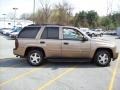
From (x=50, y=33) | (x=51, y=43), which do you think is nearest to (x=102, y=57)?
(x=51, y=43)

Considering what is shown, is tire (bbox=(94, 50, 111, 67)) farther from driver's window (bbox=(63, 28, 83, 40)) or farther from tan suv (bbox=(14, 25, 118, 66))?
driver's window (bbox=(63, 28, 83, 40))

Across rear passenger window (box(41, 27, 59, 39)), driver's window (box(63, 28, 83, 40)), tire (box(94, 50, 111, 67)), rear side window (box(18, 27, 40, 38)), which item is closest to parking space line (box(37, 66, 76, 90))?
tire (box(94, 50, 111, 67))

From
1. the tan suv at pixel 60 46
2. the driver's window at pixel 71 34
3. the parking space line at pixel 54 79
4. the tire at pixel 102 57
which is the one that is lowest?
the parking space line at pixel 54 79

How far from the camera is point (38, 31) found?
1286 cm

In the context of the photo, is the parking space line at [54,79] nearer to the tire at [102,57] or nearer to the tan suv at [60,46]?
the tan suv at [60,46]

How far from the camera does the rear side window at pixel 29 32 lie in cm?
1284

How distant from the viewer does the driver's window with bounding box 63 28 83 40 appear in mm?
12750

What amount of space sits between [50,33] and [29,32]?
90cm

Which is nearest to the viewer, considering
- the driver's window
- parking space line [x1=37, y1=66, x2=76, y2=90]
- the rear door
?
parking space line [x1=37, y1=66, x2=76, y2=90]

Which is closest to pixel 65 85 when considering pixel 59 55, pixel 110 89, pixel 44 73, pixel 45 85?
pixel 45 85

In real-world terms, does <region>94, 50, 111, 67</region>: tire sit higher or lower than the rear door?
lower

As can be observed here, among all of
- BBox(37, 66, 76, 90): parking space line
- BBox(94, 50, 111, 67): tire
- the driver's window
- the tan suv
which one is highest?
the driver's window

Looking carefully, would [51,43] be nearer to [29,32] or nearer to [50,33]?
[50,33]

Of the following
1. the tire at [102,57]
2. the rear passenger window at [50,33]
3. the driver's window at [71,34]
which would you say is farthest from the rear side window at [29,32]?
the tire at [102,57]
